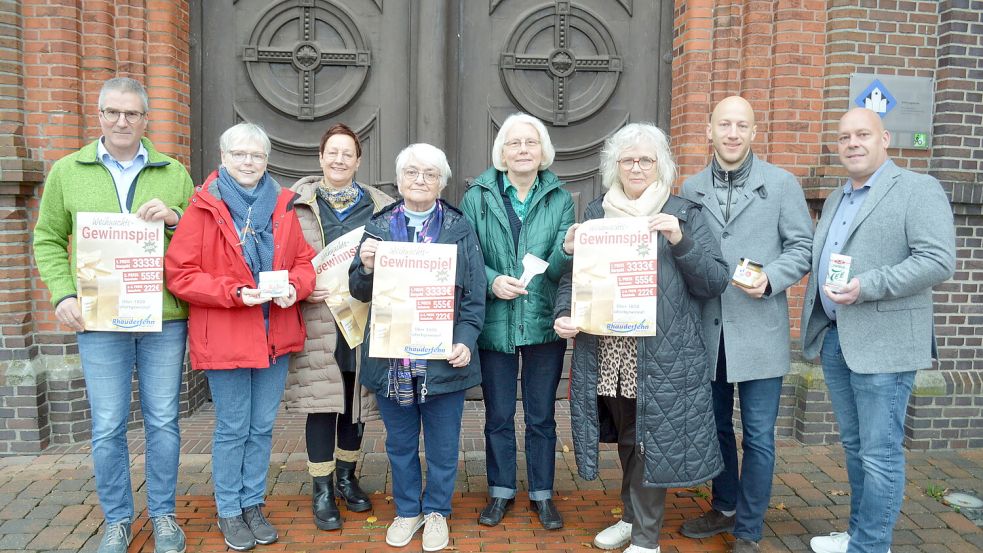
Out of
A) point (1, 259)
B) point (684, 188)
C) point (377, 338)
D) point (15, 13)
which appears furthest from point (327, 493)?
point (15, 13)

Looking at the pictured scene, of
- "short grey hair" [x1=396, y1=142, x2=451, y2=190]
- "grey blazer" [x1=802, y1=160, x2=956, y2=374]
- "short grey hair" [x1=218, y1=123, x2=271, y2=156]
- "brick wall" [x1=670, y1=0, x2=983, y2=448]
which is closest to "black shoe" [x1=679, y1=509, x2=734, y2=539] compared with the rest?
"grey blazer" [x1=802, y1=160, x2=956, y2=374]

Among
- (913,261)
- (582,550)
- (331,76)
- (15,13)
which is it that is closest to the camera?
(913,261)

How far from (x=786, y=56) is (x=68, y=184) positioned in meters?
4.71

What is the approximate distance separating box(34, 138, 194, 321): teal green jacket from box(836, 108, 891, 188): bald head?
3.19 metres

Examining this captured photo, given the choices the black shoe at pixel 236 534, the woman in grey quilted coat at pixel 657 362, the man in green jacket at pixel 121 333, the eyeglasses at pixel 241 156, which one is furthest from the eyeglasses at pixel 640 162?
the black shoe at pixel 236 534

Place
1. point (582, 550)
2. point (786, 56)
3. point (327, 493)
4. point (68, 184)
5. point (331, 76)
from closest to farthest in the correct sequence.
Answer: point (68, 184)
point (582, 550)
point (327, 493)
point (786, 56)
point (331, 76)

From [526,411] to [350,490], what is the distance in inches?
44.5

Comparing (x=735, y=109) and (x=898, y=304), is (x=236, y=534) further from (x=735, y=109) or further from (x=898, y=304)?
(x=898, y=304)

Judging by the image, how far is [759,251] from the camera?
12.0 ft

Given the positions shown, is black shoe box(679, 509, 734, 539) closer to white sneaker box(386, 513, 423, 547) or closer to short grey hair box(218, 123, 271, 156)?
white sneaker box(386, 513, 423, 547)

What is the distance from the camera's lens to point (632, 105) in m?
6.20

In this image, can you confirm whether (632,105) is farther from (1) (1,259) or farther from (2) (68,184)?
(1) (1,259)

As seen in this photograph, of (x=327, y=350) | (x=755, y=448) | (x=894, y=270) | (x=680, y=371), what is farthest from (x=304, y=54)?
(x=894, y=270)

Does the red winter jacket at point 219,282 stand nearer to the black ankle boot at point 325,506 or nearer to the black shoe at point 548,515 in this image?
the black ankle boot at point 325,506
